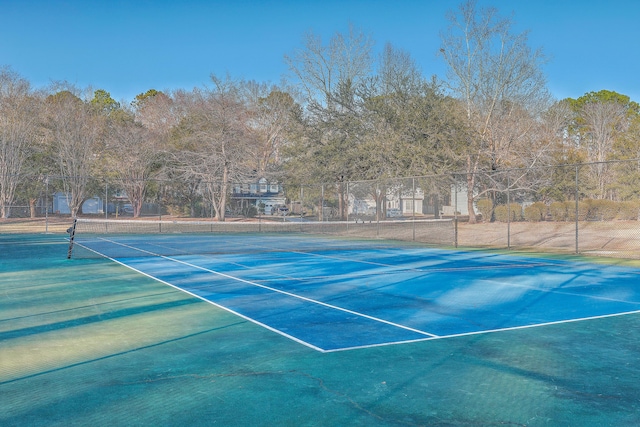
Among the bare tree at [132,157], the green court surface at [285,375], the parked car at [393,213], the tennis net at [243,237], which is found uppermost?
the bare tree at [132,157]

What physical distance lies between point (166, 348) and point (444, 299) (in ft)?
18.1

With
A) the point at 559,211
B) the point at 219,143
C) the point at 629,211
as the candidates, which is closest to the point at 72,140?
the point at 219,143

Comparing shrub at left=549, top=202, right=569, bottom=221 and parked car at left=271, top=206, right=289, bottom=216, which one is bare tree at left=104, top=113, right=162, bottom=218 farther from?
shrub at left=549, top=202, right=569, bottom=221

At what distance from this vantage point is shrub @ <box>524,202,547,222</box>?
31.8 meters

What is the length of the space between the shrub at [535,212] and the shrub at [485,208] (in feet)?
6.46

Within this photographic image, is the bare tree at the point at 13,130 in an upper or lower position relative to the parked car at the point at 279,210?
upper

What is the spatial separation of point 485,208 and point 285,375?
96.8ft

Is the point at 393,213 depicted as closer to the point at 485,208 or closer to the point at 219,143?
the point at 485,208

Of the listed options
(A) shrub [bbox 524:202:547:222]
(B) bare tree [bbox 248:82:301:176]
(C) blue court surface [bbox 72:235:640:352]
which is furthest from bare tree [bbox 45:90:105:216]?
(A) shrub [bbox 524:202:547:222]

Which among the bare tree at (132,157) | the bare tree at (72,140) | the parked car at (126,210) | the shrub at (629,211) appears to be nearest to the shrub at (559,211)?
the shrub at (629,211)

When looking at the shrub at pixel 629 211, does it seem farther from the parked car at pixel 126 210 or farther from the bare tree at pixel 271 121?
the parked car at pixel 126 210

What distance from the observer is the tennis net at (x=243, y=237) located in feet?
70.3

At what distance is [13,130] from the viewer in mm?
42250

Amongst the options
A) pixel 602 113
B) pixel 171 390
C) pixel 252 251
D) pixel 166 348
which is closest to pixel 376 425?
pixel 171 390
